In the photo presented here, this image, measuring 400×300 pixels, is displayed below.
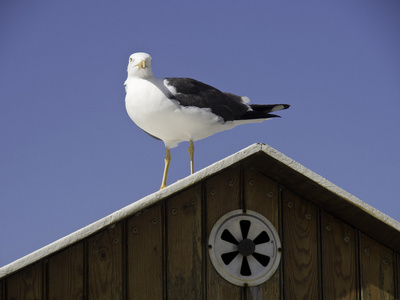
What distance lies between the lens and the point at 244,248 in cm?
588

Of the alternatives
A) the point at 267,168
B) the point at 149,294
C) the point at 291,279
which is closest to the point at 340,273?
the point at 291,279

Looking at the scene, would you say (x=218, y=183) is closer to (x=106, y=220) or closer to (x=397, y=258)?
(x=106, y=220)

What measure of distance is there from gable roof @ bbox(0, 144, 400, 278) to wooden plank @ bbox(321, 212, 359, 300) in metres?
0.09

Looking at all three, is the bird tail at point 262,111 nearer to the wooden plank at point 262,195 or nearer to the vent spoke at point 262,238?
the wooden plank at point 262,195

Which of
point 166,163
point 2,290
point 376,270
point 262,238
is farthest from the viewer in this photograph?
point 166,163

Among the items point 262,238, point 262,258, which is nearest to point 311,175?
point 262,238

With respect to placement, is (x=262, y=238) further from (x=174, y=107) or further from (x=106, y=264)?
(x=174, y=107)

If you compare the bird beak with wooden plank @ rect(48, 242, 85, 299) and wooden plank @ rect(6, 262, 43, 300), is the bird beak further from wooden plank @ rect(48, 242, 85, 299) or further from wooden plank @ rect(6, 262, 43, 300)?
wooden plank @ rect(6, 262, 43, 300)

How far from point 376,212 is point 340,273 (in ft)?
2.38

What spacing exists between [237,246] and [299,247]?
1.80 ft

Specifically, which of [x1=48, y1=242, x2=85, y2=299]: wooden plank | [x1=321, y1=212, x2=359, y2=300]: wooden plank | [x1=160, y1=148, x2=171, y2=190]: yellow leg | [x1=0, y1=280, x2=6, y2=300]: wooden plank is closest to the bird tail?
[x1=160, y1=148, x2=171, y2=190]: yellow leg

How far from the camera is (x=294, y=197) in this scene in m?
6.16

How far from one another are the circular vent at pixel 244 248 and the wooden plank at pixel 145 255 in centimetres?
45

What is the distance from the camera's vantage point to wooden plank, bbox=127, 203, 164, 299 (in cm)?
568
